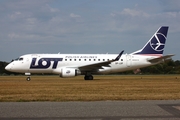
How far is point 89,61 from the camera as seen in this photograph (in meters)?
39.6

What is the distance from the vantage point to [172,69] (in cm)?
9225

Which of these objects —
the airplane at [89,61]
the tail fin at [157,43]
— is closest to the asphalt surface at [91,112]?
the airplane at [89,61]

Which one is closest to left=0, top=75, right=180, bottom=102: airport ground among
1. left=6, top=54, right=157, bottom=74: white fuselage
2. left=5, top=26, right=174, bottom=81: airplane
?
left=5, top=26, right=174, bottom=81: airplane

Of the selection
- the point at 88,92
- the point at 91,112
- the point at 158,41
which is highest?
the point at 158,41

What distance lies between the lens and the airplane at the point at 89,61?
37.6 metres

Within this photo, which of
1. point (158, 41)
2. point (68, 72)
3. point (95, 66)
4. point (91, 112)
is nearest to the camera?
point (91, 112)

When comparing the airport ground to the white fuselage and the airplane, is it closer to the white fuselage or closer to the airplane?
the airplane

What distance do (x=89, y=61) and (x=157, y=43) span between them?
8.44 metres

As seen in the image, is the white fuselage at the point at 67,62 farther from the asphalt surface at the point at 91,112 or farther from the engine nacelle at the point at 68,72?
the asphalt surface at the point at 91,112

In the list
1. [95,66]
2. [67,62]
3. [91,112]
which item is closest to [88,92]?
[91,112]

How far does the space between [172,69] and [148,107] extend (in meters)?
83.8

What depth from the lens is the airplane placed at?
123ft

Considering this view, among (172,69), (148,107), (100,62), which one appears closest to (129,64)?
(100,62)

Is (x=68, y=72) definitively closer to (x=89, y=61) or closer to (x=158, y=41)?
(x=89, y=61)
